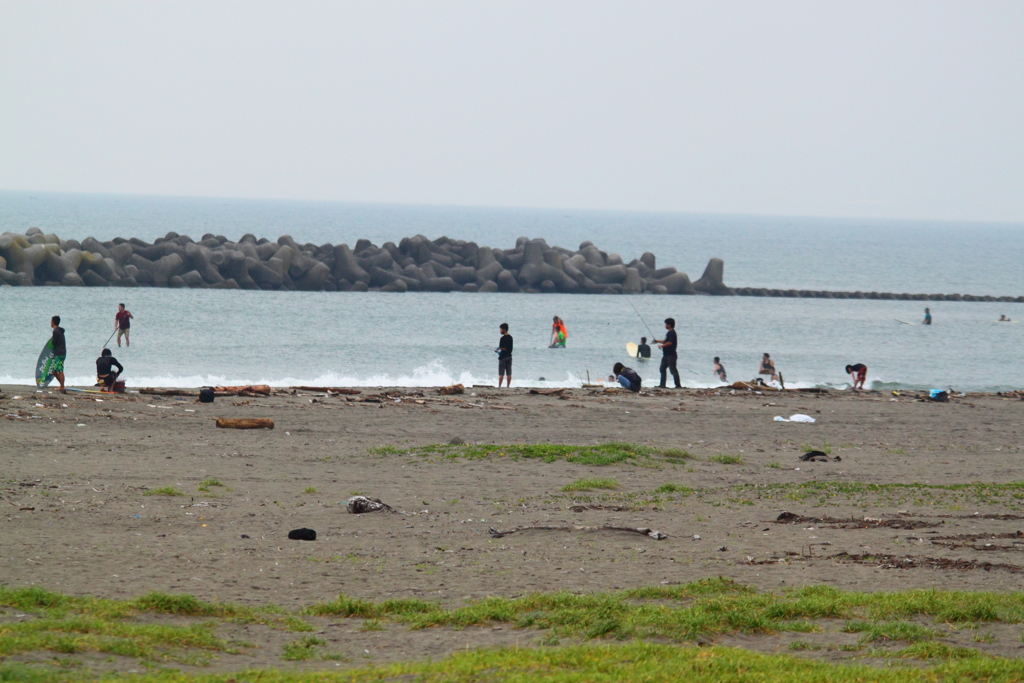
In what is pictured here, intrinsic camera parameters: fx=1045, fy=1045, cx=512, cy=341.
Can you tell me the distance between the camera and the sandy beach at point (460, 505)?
25.7 feet

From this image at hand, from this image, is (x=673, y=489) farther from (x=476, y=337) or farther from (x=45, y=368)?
(x=476, y=337)

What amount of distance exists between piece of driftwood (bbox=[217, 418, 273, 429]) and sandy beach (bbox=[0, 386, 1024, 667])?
0.27 meters

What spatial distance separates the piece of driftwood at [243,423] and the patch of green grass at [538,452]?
2492 millimetres

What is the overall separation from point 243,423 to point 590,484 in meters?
6.41

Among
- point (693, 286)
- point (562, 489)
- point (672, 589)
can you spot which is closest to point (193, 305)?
point (693, 286)

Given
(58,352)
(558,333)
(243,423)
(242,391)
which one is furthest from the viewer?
(558,333)

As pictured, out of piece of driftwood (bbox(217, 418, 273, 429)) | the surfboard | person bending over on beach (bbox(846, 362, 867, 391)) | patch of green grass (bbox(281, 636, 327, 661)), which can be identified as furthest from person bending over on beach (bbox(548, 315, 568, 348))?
patch of green grass (bbox(281, 636, 327, 661))

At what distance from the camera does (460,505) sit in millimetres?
10680

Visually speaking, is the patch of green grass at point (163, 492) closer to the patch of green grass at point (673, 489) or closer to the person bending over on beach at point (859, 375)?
the patch of green grass at point (673, 489)

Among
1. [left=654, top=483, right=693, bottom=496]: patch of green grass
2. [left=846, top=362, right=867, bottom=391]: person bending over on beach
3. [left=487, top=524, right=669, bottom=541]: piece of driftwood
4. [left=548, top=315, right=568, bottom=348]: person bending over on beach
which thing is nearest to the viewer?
[left=487, top=524, right=669, bottom=541]: piece of driftwood

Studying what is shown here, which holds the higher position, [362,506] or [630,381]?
[630,381]

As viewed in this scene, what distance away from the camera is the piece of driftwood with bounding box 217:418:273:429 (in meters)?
15.8

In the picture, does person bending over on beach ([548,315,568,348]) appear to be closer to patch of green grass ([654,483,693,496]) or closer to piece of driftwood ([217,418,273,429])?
piece of driftwood ([217,418,273,429])

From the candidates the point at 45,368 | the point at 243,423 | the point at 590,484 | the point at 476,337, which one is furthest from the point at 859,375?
the point at 45,368
